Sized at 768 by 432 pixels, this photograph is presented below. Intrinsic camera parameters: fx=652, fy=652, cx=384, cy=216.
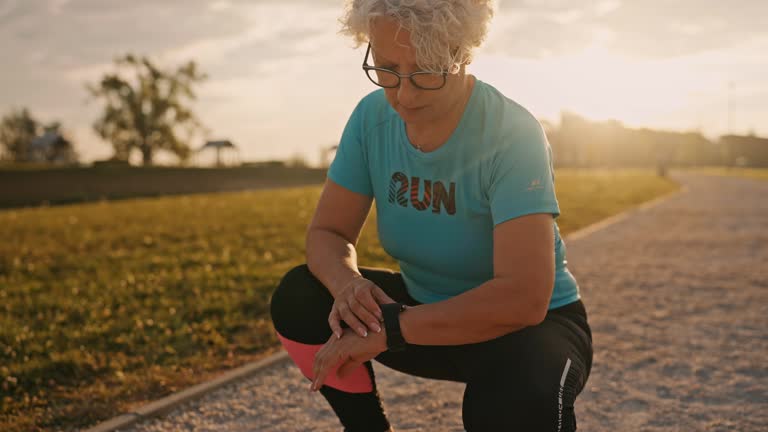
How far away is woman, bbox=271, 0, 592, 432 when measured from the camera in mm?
1932

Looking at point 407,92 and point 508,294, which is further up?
point 407,92

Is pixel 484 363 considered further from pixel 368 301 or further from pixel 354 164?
pixel 354 164

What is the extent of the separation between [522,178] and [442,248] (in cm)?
41

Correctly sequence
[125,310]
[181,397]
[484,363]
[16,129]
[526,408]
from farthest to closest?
[16,129], [125,310], [181,397], [484,363], [526,408]

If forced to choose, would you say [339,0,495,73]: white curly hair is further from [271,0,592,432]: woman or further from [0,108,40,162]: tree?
[0,108,40,162]: tree

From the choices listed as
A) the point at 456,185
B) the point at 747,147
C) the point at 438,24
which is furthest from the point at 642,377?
the point at 747,147

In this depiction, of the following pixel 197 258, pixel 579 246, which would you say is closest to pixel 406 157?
pixel 197 258

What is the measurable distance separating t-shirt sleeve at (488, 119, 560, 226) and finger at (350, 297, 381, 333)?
482 mm

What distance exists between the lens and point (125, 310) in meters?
5.34

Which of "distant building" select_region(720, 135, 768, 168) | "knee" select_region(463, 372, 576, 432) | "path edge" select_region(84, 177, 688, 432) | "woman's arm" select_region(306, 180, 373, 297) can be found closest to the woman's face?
"woman's arm" select_region(306, 180, 373, 297)

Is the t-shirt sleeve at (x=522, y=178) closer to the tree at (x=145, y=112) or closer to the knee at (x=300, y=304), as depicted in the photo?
the knee at (x=300, y=304)

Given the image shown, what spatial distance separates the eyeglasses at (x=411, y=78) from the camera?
200 cm

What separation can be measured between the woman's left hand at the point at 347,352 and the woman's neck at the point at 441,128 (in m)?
0.66

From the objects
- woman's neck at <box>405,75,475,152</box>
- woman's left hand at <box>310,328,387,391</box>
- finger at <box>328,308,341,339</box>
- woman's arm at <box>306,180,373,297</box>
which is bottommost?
woman's left hand at <box>310,328,387,391</box>
